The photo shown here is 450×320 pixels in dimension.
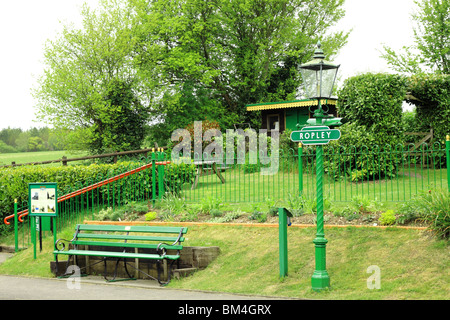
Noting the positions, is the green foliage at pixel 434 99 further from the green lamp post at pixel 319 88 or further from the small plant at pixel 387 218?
the green lamp post at pixel 319 88

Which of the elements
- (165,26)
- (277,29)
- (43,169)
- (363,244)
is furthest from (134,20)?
(363,244)

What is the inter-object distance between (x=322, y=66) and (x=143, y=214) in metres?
6.93

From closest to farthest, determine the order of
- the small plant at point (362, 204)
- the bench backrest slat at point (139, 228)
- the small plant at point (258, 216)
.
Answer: the bench backrest slat at point (139, 228), the small plant at point (362, 204), the small plant at point (258, 216)

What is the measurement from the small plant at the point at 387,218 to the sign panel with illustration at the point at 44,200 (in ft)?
23.7

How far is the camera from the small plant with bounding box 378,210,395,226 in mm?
9906

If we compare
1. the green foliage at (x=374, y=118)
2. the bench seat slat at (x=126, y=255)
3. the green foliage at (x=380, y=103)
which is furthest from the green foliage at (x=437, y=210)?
the green foliage at (x=380, y=103)

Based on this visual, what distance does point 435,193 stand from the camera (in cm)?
944

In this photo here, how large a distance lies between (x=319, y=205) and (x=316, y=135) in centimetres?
118

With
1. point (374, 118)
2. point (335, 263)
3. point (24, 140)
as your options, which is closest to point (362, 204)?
point (335, 263)

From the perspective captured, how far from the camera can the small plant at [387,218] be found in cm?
991

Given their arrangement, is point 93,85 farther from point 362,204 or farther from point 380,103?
point 362,204

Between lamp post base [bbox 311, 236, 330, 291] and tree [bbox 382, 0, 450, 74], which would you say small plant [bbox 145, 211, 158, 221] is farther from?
tree [bbox 382, 0, 450, 74]

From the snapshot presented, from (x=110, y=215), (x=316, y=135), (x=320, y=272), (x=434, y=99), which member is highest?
(x=434, y=99)

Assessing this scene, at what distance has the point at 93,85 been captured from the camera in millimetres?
27984
